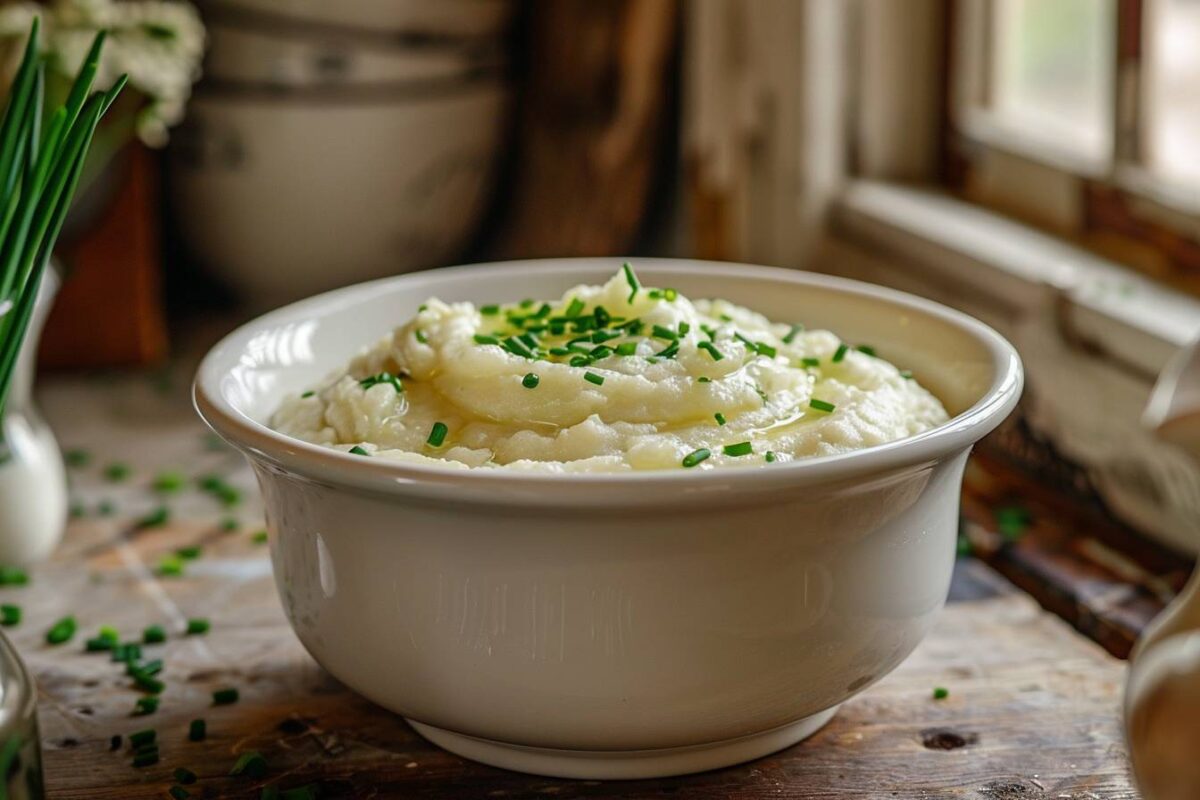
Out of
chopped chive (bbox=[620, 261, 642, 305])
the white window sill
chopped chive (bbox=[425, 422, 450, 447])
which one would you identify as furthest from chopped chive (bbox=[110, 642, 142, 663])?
the white window sill

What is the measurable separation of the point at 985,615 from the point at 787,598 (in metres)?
0.44

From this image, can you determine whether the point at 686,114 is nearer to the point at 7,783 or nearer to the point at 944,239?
the point at 944,239

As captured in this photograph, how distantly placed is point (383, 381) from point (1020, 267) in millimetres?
891

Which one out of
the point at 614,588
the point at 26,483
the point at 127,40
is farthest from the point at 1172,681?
the point at 127,40

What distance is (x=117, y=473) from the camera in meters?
1.75

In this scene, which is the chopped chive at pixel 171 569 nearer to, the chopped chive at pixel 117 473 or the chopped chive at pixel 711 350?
the chopped chive at pixel 117 473

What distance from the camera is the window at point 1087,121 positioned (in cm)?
163

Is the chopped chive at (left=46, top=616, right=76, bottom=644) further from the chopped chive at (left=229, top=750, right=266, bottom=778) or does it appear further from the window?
the window

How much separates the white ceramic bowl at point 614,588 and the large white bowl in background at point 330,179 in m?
1.43

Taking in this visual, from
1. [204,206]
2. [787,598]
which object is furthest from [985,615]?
[204,206]

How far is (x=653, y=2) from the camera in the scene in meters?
2.31

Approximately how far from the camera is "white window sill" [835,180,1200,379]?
1.47 m

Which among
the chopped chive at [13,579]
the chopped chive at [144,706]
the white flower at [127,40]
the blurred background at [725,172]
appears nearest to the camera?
the chopped chive at [144,706]

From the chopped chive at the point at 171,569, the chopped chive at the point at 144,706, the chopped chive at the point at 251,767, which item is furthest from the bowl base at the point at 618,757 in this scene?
the chopped chive at the point at 171,569
